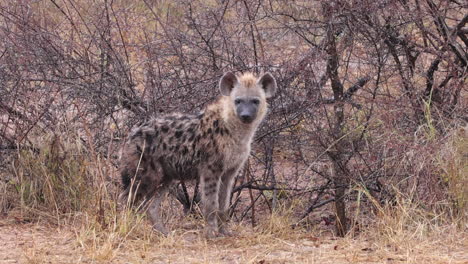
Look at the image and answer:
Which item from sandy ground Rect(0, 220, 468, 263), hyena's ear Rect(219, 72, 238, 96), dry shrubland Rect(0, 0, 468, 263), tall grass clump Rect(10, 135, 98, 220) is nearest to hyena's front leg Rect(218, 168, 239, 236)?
dry shrubland Rect(0, 0, 468, 263)

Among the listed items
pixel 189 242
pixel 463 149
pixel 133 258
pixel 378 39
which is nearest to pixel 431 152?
pixel 463 149

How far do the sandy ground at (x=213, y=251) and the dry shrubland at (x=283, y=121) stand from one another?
0.08m

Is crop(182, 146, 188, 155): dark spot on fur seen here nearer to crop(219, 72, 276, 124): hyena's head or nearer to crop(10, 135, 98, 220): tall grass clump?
crop(219, 72, 276, 124): hyena's head

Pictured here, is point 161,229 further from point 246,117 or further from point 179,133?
point 246,117

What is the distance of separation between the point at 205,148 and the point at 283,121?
1244 millimetres

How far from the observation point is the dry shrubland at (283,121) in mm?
5074

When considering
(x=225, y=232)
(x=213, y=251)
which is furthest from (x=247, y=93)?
(x=213, y=251)

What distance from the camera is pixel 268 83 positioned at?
5.29 metres

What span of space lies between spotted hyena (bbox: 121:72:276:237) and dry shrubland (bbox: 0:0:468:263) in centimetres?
18

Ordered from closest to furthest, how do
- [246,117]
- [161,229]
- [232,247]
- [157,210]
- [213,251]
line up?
1. [213,251]
2. [232,247]
3. [246,117]
4. [161,229]
5. [157,210]

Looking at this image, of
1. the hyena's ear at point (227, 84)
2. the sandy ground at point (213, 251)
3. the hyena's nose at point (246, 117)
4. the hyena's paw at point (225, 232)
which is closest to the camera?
the sandy ground at point (213, 251)

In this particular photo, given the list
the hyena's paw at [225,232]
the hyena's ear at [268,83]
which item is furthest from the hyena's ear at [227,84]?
the hyena's paw at [225,232]

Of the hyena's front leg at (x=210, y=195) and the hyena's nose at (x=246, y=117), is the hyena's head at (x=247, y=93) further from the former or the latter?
the hyena's front leg at (x=210, y=195)

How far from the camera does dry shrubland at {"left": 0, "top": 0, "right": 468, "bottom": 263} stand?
507cm
